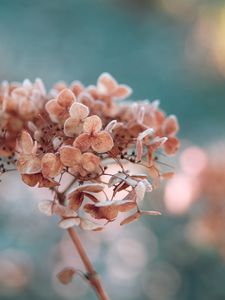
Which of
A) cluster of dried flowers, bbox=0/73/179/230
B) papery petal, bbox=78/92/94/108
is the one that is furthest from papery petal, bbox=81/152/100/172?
papery petal, bbox=78/92/94/108

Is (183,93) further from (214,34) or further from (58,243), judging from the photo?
(58,243)

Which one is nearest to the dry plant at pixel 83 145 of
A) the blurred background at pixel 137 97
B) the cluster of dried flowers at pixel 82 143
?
the cluster of dried flowers at pixel 82 143

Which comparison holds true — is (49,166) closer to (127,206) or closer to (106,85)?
(127,206)

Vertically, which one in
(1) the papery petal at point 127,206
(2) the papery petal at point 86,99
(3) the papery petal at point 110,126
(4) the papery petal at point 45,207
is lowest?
(1) the papery petal at point 127,206

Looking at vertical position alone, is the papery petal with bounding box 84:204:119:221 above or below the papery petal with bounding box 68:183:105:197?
below

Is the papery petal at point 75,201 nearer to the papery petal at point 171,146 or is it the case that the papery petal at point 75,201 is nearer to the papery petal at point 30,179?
the papery petal at point 30,179

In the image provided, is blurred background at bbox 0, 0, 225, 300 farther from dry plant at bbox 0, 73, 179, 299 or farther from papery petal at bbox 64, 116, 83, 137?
papery petal at bbox 64, 116, 83, 137

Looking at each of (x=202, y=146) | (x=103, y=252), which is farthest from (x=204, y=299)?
(x=202, y=146)
